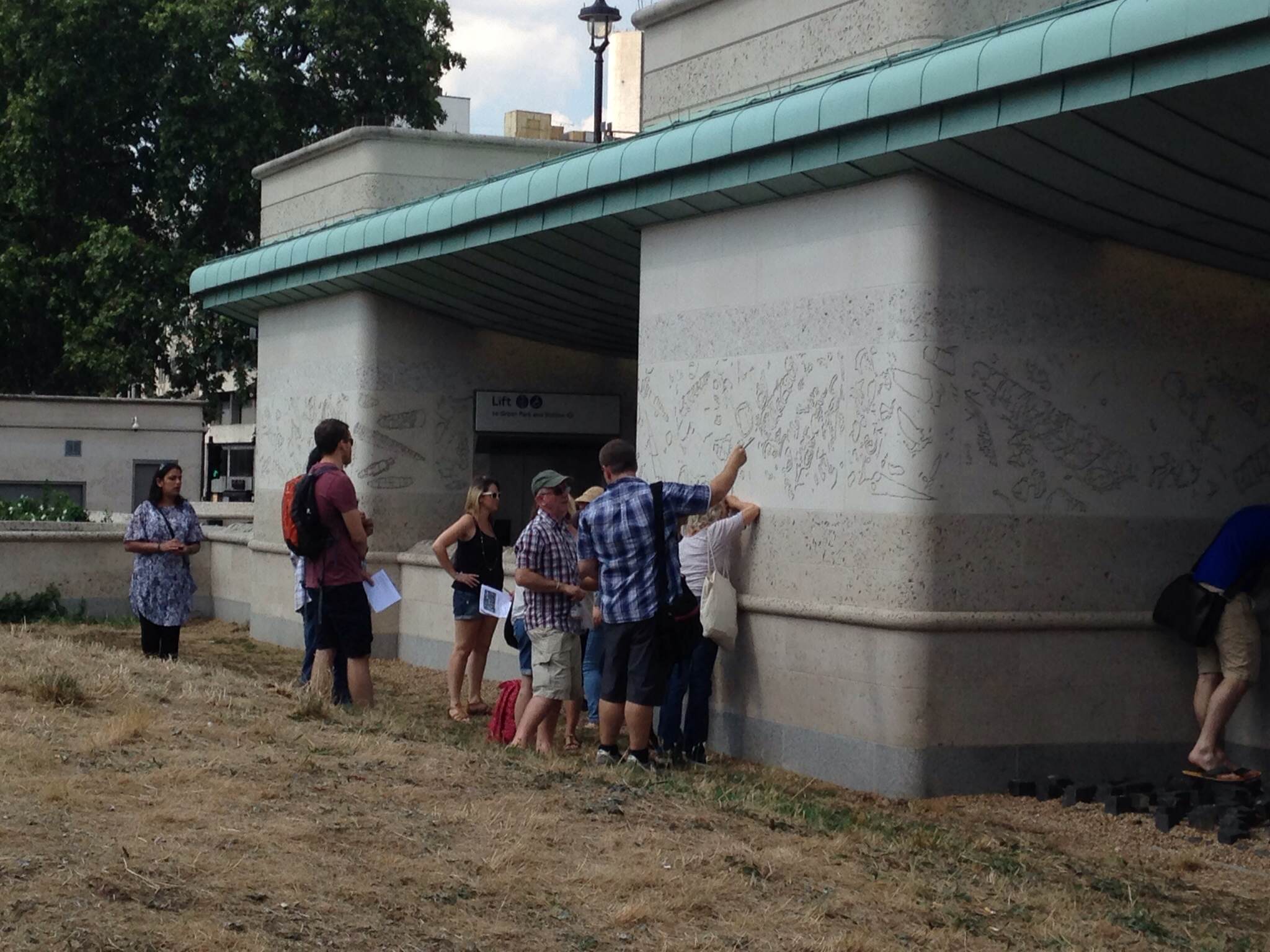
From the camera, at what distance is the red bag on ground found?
10.8 meters

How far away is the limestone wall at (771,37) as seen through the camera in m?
10.1

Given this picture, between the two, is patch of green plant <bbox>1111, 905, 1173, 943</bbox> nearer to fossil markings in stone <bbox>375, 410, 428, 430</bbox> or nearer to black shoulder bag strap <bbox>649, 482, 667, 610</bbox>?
black shoulder bag strap <bbox>649, 482, 667, 610</bbox>

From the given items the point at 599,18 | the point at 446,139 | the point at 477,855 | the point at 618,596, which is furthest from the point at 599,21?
the point at 477,855

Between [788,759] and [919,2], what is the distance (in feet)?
14.4

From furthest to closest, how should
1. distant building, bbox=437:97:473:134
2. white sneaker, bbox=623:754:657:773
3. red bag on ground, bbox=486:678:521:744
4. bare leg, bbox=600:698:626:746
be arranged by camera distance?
1. distant building, bbox=437:97:473:134
2. red bag on ground, bbox=486:678:521:744
3. bare leg, bbox=600:698:626:746
4. white sneaker, bbox=623:754:657:773

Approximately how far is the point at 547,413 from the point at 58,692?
9.09 meters

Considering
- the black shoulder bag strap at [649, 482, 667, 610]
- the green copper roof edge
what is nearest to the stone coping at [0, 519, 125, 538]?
the green copper roof edge

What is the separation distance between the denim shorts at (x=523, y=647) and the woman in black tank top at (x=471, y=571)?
2.72 feet

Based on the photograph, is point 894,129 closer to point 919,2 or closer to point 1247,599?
point 919,2

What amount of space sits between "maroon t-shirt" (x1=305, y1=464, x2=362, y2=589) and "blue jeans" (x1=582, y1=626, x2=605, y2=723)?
6.15ft

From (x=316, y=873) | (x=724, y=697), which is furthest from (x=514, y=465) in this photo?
(x=316, y=873)

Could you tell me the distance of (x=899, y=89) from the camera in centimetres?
914

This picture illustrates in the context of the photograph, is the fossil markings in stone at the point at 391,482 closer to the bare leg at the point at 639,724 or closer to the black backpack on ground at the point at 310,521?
the black backpack on ground at the point at 310,521

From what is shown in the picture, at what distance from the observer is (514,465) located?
17.8 m
